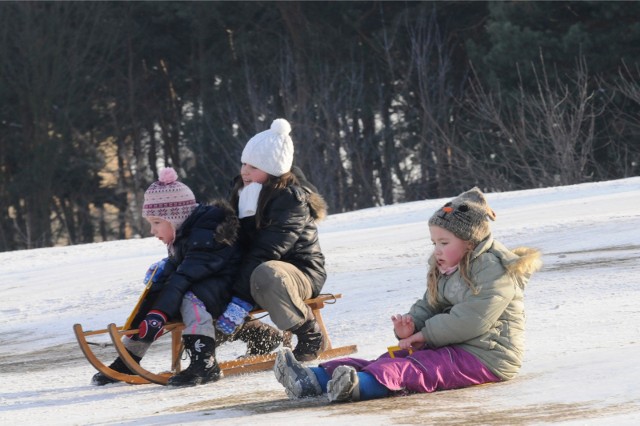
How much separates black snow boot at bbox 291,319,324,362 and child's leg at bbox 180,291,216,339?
0.48 meters

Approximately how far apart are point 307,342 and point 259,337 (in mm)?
402

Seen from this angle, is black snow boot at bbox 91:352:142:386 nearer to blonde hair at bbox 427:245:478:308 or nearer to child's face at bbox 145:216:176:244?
child's face at bbox 145:216:176:244

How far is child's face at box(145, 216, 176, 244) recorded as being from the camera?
244 inches

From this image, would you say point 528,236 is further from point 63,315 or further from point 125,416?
point 125,416

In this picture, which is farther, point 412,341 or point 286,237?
point 286,237

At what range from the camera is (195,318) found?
229 inches

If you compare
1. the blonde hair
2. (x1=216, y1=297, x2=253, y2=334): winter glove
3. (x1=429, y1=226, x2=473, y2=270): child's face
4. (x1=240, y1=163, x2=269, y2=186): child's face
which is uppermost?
(x1=240, y1=163, x2=269, y2=186): child's face

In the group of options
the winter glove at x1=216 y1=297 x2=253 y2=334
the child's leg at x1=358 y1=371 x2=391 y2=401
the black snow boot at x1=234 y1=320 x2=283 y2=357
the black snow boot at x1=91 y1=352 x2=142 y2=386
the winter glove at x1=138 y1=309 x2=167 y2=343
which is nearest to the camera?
the child's leg at x1=358 y1=371 x2=391 y2=401

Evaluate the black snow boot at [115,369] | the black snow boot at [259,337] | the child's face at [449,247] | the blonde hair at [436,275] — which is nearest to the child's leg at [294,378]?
the blonde hair at [436,275]

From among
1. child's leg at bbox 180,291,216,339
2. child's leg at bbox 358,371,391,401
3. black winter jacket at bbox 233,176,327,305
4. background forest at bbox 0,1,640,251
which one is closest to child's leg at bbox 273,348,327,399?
child's leg at bbox 358,371,391,401

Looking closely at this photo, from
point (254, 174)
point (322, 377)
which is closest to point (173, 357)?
point (254, 174)

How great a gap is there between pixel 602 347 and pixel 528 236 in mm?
4979

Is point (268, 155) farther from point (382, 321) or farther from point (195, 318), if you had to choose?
point (382, 321)

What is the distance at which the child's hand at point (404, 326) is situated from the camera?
5.12 metres
